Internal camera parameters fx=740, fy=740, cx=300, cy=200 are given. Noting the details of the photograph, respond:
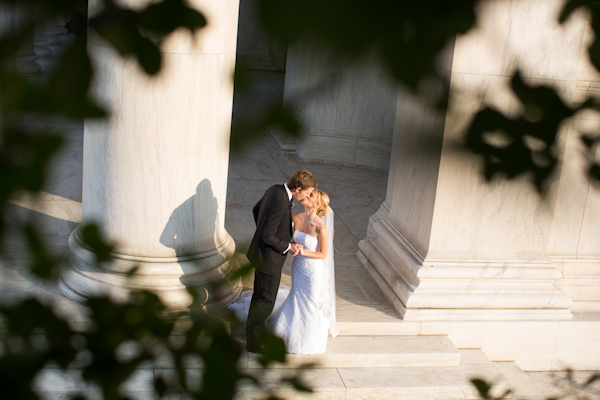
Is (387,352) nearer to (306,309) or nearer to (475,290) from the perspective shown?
(306,309)

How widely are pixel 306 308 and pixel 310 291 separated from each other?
0.86ft

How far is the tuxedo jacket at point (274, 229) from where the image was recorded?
10539mm

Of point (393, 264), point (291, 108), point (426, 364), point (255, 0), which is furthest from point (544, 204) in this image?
point (393, 264)

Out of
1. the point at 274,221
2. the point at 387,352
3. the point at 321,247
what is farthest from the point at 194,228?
the point at 387,352

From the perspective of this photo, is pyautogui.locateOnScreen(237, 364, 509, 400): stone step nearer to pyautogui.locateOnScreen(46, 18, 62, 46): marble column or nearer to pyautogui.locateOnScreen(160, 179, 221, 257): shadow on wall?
pyautogui.locateOnScreen(160, 179, 221, 257): shadow on wall

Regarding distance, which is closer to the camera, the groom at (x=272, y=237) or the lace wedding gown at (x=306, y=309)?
the groom at (x=272, y=237)

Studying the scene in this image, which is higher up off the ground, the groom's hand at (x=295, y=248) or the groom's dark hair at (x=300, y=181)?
the groom's dark hair at (x=300, y=181)

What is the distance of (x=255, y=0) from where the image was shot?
130 centimetres

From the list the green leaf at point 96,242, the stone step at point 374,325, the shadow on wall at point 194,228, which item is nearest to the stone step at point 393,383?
the stone step at point 374,325

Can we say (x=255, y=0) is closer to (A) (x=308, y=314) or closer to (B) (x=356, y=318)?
(A) (x=308, y=314)

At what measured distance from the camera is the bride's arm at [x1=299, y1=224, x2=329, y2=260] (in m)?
11.0

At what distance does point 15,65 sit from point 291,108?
23.4 inches

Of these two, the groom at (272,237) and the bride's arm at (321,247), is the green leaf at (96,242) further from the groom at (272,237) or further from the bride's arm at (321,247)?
the bride's arm at (321,247)

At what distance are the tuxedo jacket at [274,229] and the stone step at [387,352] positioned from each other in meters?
1.51
